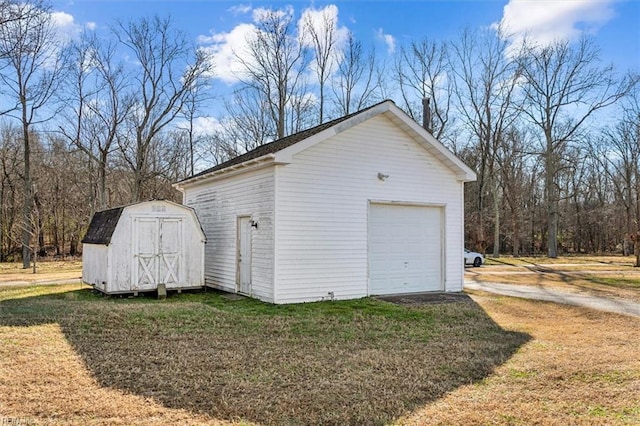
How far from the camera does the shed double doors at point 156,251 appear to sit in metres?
11.4

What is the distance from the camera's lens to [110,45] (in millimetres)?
27266

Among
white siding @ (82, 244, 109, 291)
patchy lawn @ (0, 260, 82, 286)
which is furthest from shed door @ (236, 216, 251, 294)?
patchy lawn @ (0, 260, 82, 286)

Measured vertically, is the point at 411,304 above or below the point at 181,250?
below

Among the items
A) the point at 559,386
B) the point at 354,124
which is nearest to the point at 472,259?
the point at 354,124

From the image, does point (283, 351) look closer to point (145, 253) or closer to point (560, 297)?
point (145, 253)

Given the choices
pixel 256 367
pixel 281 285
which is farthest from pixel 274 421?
pixel 281 285

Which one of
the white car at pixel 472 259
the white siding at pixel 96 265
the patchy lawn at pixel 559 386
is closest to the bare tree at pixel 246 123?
the white car at pixel 472 259

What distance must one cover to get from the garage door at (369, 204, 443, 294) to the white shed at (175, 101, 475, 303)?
0.03 meters

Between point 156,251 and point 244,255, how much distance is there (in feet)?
7.00

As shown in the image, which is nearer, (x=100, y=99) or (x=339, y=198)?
(x=339, y=198)

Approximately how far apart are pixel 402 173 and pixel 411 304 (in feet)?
11.1

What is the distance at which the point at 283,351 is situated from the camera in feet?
21.5

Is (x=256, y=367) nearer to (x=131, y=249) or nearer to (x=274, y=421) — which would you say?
(x=274, y=421)

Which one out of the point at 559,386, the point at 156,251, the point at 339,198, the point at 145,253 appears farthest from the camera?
the point at 156,251
